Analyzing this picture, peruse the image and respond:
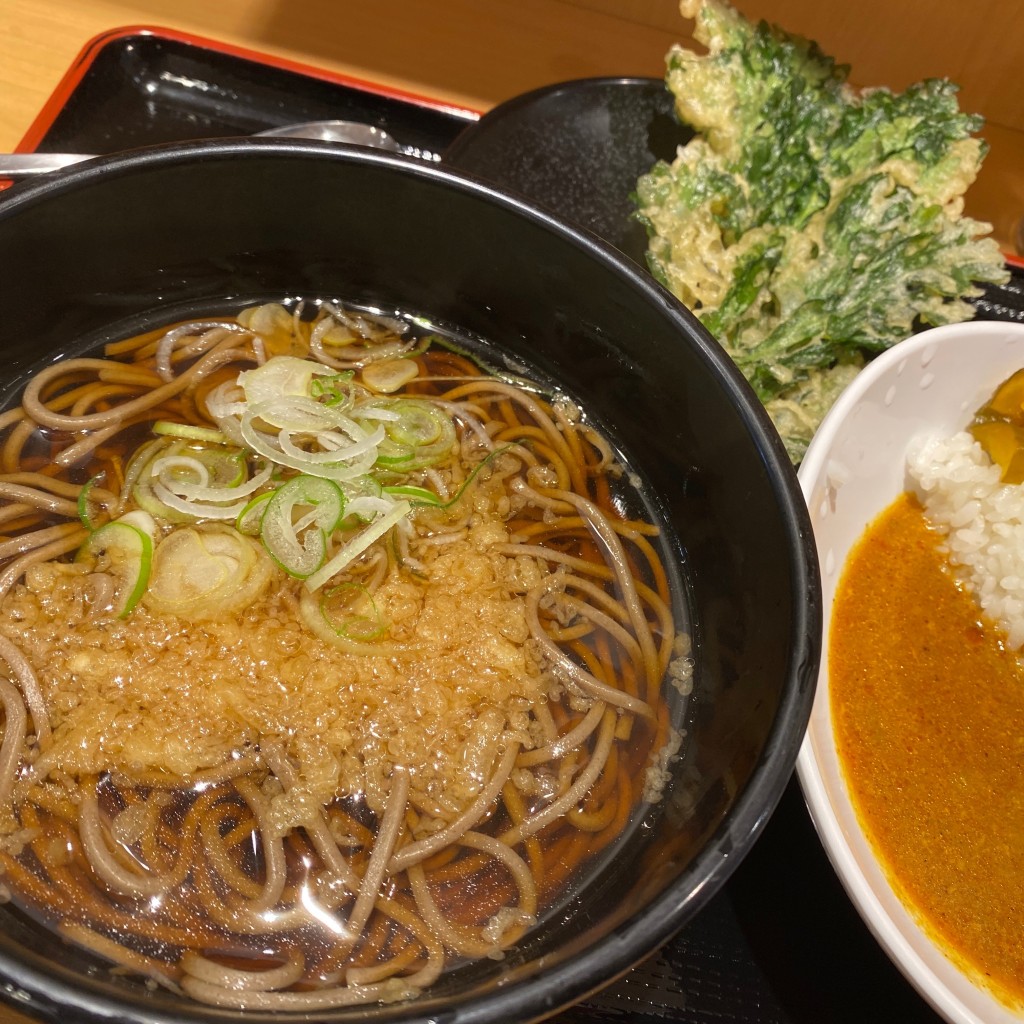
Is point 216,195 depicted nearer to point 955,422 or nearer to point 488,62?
point 488,62

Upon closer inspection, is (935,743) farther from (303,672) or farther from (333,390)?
(333,390)

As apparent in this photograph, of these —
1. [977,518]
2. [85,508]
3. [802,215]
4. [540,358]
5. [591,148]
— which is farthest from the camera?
[591,148]

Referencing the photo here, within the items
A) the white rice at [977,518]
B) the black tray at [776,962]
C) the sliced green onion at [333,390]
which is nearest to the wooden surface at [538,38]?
the white rice at [977,518]

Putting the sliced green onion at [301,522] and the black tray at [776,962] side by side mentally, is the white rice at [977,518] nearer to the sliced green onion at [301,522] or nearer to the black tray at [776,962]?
the black tray at [776,962]

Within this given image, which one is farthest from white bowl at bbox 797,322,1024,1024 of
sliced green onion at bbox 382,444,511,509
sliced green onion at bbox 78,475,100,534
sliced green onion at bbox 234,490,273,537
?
sliced green onion at bbox 78,475,100,534

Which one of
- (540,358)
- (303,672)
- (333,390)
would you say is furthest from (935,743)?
(333,390)

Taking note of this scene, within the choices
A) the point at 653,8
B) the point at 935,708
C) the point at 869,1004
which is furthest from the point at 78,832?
the point at 653,8
